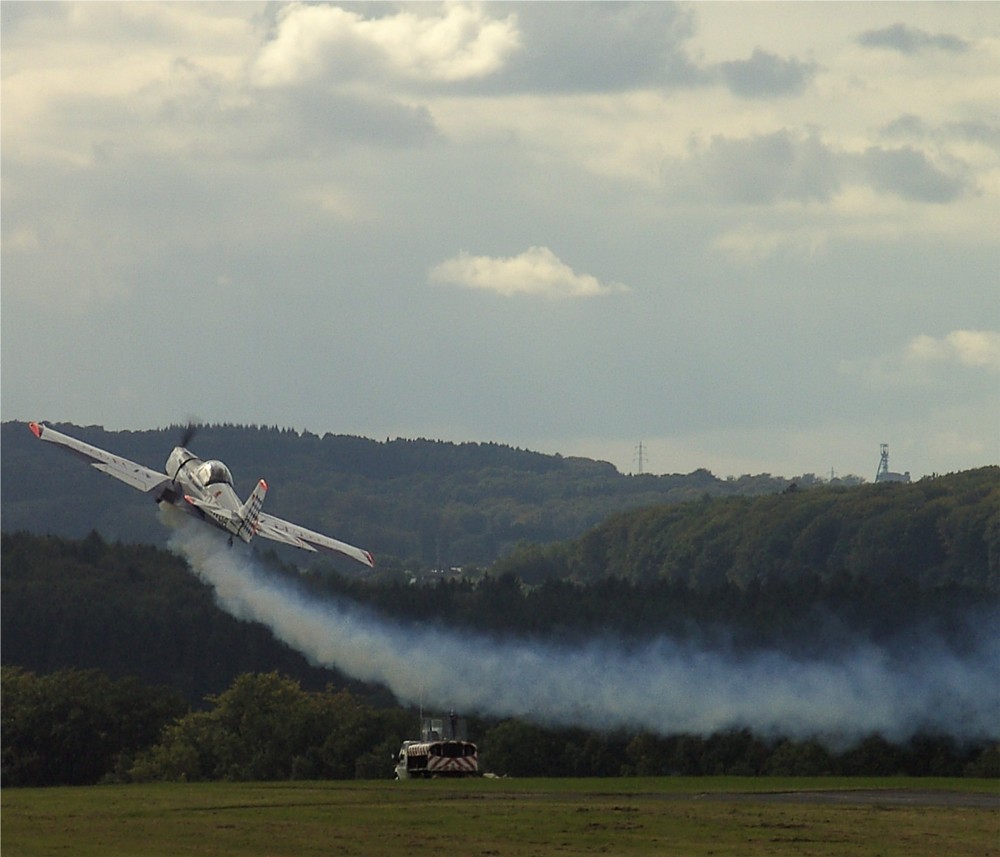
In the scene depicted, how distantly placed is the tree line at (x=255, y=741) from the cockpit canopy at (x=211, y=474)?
31.1m

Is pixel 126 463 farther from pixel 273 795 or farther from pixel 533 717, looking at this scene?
pixel 533 717

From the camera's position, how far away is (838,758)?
10244 centimetres

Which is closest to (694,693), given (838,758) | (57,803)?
(838,758)

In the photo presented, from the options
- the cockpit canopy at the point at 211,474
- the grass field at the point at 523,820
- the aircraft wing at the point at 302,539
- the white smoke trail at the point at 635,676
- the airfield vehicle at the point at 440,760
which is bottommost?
the grass field at the point at 523,820

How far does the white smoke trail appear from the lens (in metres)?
91.9

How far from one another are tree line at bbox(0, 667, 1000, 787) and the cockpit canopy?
102ft

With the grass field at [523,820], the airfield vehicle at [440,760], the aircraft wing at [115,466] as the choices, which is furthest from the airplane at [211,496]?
the grass field at [523,820]

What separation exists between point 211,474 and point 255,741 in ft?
205

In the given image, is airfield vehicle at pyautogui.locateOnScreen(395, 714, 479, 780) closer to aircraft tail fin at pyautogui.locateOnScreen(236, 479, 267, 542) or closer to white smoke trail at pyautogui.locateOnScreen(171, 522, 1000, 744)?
white smoke trail at pyautogui.locateOnScreen(171, 522, 1000, 744)

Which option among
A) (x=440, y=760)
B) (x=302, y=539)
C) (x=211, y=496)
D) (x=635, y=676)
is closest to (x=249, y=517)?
(x=211, y=496)

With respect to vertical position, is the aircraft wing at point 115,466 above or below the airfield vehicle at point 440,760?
above

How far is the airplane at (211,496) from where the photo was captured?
88.2m

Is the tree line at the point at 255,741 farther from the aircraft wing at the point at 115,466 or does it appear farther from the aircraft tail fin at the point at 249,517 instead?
the aircraft wing at the point at 115,466

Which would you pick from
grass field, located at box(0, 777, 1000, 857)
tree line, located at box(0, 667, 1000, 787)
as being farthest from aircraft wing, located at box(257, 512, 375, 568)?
tree line, located at box(0, 667, 1000, 787)
